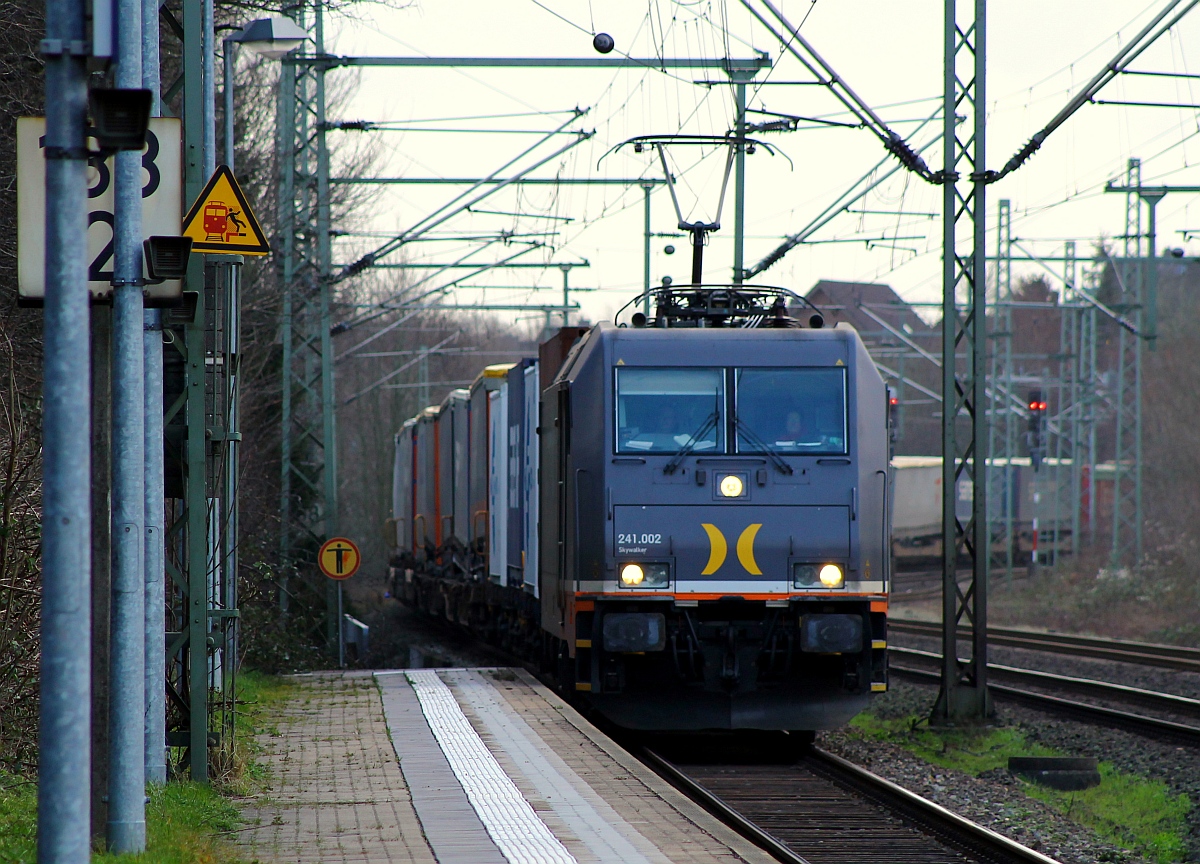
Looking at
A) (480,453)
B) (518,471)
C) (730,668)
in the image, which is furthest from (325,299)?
(730,668)

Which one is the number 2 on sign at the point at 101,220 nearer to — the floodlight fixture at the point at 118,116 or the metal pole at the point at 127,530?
the metal pole at the point at 127,530

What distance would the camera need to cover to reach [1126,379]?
6962 centimetres

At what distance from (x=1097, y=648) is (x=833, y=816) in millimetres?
16452

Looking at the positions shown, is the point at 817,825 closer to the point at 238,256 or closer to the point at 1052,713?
the point at 238,256

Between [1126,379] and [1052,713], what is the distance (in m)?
56.7

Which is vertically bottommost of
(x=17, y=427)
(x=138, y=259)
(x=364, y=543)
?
(x=364, y=543)

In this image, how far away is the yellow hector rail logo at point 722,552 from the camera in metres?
11.9

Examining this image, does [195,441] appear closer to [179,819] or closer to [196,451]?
[196,451]

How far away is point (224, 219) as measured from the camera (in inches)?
350

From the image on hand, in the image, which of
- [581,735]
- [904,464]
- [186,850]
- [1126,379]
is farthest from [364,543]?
[186,850]

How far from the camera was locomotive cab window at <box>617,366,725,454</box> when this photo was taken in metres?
12.2

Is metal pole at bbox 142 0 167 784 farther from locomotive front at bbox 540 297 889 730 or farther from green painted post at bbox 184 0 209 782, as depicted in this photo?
locomotive front at bbox 540 297 889 730

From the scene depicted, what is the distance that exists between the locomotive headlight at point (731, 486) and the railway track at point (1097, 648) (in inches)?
444

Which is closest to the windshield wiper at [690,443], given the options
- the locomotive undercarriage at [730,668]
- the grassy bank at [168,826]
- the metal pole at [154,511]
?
the locomotive undercarriage at [730,668]
